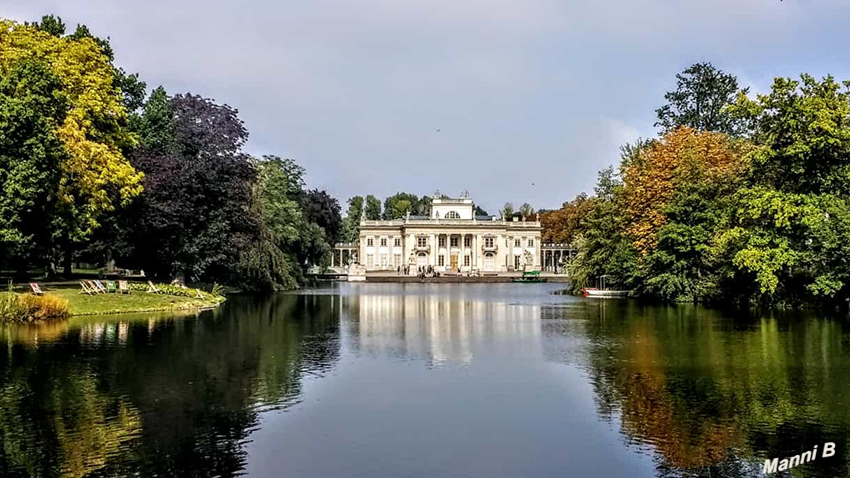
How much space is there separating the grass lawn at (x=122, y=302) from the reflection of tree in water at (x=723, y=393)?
1543cm

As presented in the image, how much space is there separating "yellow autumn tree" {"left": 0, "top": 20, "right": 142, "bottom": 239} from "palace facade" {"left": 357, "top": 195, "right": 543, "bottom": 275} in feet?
204

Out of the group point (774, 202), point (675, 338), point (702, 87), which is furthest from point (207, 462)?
point (702, 87)

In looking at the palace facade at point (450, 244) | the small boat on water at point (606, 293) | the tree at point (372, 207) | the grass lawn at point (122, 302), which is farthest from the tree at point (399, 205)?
the grass lawn at point (122, 302)

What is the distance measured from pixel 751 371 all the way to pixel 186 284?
2981cm

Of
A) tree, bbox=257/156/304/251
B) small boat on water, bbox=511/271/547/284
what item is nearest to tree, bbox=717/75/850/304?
tree, bbox=257/156/304/251

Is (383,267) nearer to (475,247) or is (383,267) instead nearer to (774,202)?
(475,247)

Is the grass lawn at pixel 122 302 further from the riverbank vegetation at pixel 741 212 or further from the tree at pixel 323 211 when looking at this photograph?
the tree at pixel 323 211

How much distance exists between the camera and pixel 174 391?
12.4 meters

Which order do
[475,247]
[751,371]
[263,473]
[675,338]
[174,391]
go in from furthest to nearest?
[475,247]
[675,338]
[751,371]
[174,391]
[263,473]

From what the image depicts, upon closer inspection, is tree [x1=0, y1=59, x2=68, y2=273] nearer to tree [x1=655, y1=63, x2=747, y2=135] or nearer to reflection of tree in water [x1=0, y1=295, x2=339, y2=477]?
reflection of tree in water [x1=0, y1=295, x2=339, y2=477]

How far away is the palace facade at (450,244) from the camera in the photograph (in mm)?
93750

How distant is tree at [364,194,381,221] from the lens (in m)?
121

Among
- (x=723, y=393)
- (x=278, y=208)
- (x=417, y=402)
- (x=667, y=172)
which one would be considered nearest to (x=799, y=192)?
(x=667, y=172)

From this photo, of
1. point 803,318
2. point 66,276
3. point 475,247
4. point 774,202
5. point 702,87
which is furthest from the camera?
point 475,247
